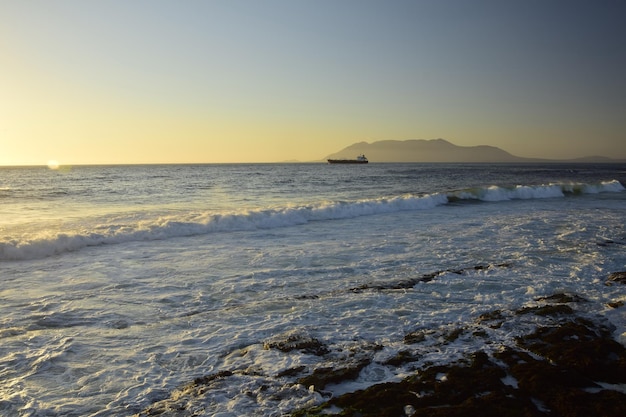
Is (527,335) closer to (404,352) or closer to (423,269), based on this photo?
(404,352)

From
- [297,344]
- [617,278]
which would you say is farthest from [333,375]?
[617,278]

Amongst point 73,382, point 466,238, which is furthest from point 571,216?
point 73,382

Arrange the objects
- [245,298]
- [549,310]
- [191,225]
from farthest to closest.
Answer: [191,225], [245,298], [549,310]

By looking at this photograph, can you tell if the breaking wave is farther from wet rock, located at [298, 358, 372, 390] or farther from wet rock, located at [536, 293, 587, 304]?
wet rock, located at [536, 293, 587, 304]

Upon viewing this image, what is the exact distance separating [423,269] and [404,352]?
469cm

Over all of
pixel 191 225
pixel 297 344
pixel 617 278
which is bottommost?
pixel 617 278

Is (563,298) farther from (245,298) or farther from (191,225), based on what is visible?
(191,225)

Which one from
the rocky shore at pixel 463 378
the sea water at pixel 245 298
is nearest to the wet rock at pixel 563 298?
the sea water at pixel 245 298

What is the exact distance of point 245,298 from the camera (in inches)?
303

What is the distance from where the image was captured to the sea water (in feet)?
15.3

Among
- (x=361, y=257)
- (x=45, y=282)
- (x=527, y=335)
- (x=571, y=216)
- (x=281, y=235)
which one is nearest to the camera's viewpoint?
(x=527, y=335)

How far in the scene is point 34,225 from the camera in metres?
16.0

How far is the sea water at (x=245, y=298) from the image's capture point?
4.66m

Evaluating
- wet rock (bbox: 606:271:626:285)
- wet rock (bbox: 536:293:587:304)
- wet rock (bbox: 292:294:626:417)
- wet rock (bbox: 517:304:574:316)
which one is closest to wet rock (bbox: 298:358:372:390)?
wet rock (bbox: 292:294:626:417)
